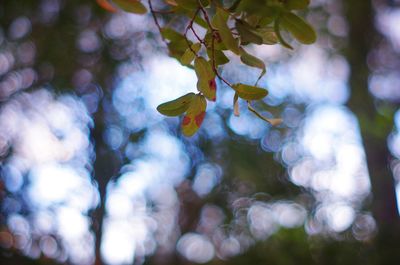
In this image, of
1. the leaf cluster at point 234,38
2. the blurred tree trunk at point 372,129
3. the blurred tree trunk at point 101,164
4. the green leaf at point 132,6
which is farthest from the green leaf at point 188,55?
the blurred tree trunk at point 101,164

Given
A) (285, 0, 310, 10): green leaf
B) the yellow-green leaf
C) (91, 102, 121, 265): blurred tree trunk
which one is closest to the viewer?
(285, 0, 310, 10): green leaf

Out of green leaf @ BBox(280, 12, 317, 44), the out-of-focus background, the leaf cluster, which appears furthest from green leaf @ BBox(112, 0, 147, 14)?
the out-of-focus background

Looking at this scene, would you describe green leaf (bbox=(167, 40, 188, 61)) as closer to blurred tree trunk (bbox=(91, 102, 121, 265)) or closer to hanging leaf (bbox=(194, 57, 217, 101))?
hanging leaf (bbox=(194, 57, 217, 101))

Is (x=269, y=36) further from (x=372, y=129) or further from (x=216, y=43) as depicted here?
(x=372, y=129)

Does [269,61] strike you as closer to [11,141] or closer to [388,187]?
[388,187]

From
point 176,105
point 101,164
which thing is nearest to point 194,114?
point 176,105

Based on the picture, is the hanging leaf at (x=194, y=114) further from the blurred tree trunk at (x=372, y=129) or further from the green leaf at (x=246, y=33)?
the blurred tree trunk at (x=372, y=129)

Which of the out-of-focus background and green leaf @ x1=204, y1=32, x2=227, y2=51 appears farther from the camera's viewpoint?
the out-of-focus background
